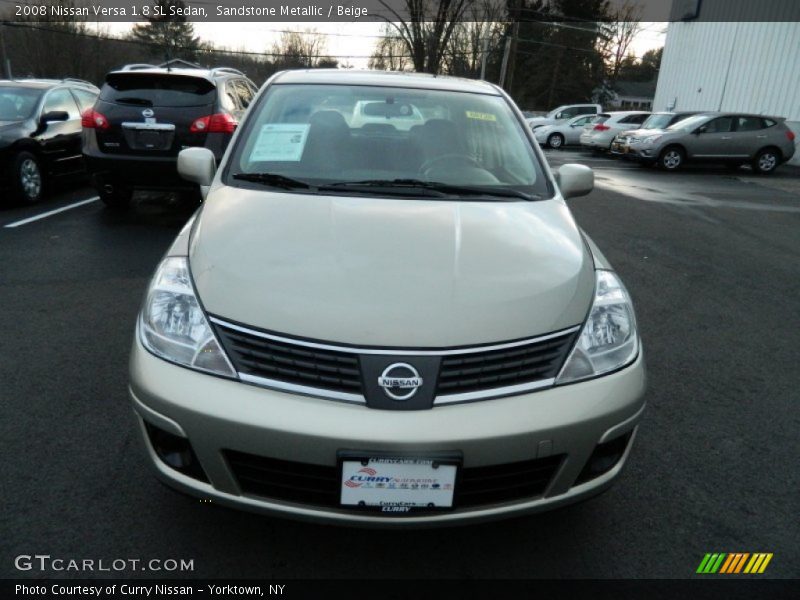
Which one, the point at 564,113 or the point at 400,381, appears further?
the point at 564,113

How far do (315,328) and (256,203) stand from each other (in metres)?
0.90

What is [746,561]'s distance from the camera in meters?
2.19

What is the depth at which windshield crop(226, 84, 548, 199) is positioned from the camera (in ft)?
9.37

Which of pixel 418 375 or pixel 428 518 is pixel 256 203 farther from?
pixel 428 518

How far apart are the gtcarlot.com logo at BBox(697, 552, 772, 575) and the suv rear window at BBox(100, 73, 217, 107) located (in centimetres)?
634

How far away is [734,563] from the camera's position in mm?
2176

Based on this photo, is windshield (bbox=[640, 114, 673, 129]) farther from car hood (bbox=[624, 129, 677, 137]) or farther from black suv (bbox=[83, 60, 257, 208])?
black suv (bbox=[83, 60, 257, 208])

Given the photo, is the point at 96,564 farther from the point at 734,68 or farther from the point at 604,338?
the point at 734,68

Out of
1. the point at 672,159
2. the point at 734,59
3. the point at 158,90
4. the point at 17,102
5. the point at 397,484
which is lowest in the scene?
the point at 397,484

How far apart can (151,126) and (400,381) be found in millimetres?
5824

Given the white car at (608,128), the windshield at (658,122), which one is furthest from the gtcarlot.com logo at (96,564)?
the white car at (608,128)

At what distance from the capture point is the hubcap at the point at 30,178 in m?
7.28

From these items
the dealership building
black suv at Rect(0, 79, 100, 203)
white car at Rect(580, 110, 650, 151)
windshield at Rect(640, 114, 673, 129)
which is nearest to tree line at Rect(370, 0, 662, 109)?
the dealership building

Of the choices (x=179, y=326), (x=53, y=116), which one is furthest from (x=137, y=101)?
(x=179, y=326)
